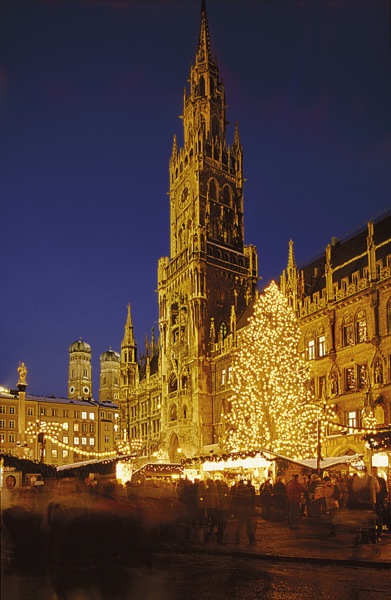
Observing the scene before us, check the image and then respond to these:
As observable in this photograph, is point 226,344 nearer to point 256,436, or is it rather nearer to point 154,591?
point 256,436

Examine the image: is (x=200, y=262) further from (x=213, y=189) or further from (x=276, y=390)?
(x=276, y=390)

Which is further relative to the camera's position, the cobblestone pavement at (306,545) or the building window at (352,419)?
the building window at (352,419)

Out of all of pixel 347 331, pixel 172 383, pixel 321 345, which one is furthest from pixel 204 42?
pixel 347 331

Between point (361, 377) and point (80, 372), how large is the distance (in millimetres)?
139690

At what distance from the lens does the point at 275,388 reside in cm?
4003

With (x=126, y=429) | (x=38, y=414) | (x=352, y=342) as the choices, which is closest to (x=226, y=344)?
(x=352, y=342)

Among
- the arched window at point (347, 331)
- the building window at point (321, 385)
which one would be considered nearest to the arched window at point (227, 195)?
the arched window at point (347, 331)

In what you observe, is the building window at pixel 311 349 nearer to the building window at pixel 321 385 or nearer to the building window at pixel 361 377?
the building window at pixel 321 385

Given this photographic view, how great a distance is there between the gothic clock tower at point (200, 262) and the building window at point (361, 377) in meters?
18.4

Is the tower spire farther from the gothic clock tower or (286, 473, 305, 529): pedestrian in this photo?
(286, 473, 305, 529): pedestrian

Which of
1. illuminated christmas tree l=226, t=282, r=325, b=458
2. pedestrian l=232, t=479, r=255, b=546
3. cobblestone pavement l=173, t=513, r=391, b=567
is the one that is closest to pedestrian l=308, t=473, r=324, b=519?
cobblestone pavement l=173, t=513, r=391, b=567

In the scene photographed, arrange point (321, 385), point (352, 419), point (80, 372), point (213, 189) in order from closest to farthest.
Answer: point (352, 419) → point (321, 385) → point (213, 189) → point (80, 372)

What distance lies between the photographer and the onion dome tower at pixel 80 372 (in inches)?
6678

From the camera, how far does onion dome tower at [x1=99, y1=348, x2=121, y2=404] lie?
171000 millimetres
